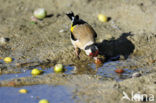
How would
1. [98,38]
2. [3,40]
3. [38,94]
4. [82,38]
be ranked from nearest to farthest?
[38,94] < [82,38] < [3,40] < [98,38]

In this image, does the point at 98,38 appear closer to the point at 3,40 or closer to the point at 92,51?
the point at 92,51

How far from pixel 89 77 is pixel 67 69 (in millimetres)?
714

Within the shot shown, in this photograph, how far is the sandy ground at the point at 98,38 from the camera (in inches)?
230

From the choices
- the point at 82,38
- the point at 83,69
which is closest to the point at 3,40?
the point at 82,38

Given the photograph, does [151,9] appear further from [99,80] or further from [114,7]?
[99,80]

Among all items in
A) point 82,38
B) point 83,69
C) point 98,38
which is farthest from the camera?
point 98,38

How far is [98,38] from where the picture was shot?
26.4 feet

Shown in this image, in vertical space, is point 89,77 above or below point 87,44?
below

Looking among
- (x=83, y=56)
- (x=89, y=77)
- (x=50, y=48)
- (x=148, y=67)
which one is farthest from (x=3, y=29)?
(x=148, y=67)

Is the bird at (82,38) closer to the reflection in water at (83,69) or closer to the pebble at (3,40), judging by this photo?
the reflection in water at (83,69)

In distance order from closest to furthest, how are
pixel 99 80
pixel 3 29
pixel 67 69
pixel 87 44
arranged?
pixel 99 80 → pixel 67 69 → pixel 87 44 → pixel 3 29

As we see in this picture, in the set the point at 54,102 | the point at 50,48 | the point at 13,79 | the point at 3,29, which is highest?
the point at 3,29

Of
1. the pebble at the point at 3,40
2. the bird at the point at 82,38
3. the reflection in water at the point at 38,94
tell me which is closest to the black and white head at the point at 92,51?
the bird at the point at 82,38

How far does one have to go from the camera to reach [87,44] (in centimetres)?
733
